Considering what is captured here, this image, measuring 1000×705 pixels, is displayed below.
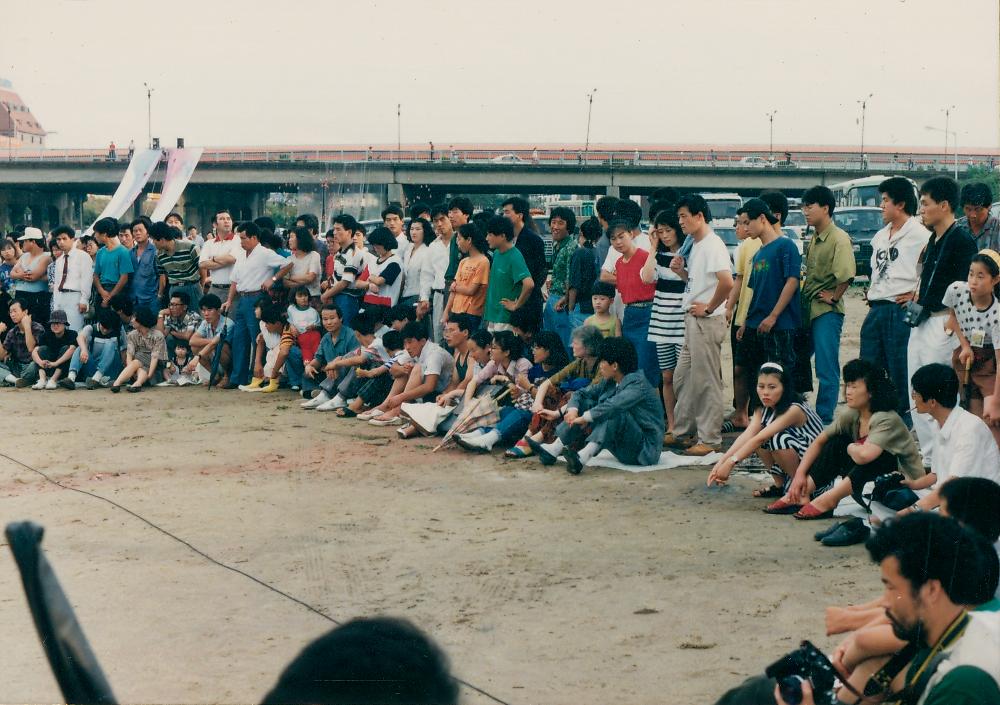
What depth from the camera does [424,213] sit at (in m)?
11.5

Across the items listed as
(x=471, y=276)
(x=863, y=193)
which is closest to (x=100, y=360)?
(x=471, y=276)

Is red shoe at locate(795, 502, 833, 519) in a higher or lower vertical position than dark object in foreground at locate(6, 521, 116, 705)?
lower

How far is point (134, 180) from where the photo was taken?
725 inches

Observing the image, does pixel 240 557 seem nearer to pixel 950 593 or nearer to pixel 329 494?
pixel 329 494

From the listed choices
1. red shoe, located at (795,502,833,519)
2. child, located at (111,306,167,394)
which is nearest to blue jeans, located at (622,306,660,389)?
red shoe, located at (795,502,833,519)

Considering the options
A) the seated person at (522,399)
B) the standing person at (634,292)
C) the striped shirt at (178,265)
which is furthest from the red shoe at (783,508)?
the striped shirt at (178,265)

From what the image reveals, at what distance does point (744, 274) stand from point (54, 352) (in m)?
7.84

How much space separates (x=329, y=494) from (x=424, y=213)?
194 inches

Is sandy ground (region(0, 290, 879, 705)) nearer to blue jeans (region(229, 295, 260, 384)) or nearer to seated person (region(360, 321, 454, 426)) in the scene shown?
seated person (region(360, 321, 454, 426))

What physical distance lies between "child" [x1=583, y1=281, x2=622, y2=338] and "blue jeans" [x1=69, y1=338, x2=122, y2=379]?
611 cm

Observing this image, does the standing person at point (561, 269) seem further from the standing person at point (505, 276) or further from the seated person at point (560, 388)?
the seated person at point (560, 388)

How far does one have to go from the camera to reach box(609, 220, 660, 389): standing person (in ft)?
28.2

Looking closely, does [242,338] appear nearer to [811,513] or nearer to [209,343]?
[209,343]

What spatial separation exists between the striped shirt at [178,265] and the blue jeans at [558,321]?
15.5ft
